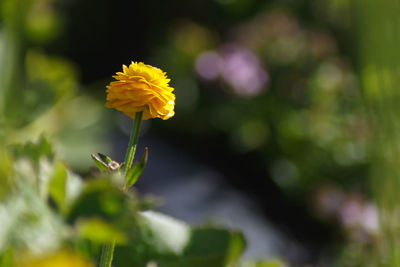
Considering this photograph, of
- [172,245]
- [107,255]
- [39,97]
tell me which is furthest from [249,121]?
[107,255]

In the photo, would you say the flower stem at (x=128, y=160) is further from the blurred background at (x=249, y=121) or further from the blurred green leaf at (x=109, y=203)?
the blurred background at (x=249, y=121)

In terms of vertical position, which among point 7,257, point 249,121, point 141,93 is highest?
point 249,121

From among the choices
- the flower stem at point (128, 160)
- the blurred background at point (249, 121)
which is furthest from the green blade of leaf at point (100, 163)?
the blurred background at point (249, 121)

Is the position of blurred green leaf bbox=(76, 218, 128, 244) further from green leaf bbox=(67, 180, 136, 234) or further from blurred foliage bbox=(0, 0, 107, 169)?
blurred foliage bbox=(0, 0, 107, 169)

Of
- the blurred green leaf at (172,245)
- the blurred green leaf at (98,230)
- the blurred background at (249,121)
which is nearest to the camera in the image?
the blurred green leaf at (98,230)

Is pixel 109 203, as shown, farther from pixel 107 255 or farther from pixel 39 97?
pixel 39 97

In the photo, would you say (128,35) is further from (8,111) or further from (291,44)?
(8,111)

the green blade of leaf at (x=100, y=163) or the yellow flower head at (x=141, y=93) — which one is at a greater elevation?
the yellow flower head at (x=141, y=93)

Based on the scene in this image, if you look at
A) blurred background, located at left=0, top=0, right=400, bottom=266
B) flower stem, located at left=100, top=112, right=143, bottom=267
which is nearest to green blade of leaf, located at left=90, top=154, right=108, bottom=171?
flower stem, located at left=100, top=112, right=143, bottom=267
